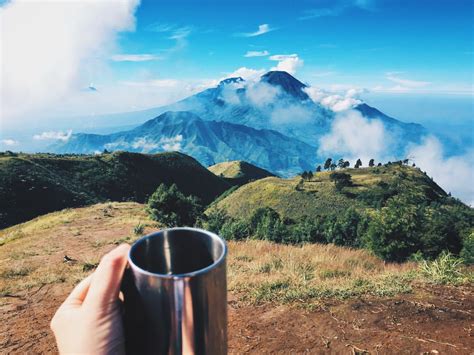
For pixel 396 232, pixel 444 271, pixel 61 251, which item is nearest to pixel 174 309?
pixel 444 271

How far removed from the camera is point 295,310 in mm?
5414

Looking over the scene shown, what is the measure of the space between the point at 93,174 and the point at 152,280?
8306cm

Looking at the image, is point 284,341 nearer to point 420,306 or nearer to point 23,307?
point 420,306

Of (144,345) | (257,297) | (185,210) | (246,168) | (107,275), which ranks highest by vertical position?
(107,275)

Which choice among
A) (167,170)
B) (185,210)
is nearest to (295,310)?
(185,210)

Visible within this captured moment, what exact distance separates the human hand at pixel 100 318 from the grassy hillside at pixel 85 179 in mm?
54128

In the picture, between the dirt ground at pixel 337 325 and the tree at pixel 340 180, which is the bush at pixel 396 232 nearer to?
the dirt ground at pixel 337 325

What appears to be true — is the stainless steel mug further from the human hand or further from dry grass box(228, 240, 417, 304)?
dry grass box(228, 240, 417, 304)

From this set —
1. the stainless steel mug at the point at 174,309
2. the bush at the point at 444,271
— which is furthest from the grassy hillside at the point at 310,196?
the stainless steel mug at the point at 174,309

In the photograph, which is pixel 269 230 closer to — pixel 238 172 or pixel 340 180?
pixel 340 180

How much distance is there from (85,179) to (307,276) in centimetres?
7613

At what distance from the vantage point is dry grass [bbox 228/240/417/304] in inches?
234

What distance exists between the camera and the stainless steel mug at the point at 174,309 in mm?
1277

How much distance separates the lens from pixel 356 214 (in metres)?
44.2
